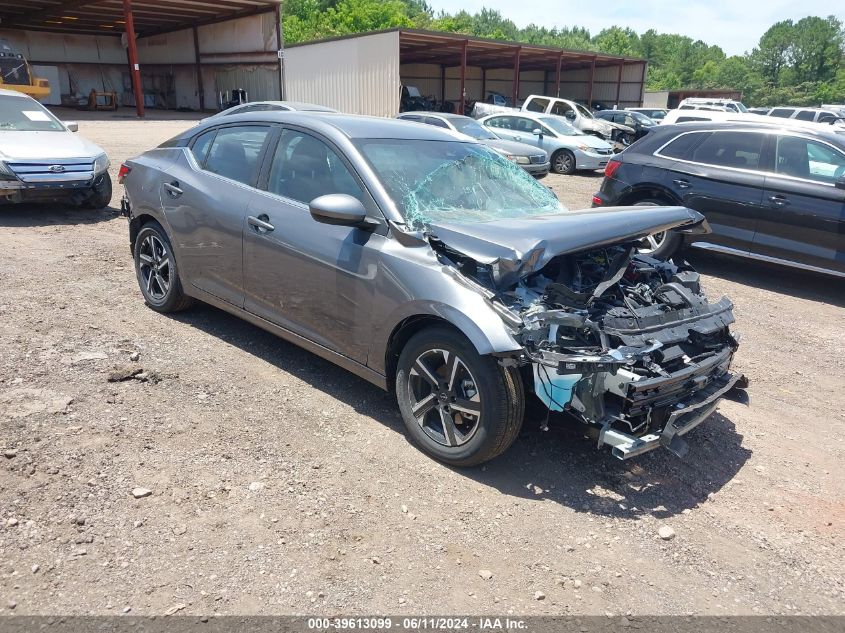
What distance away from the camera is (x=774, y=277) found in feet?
26.2

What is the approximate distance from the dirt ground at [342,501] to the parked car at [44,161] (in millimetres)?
4342

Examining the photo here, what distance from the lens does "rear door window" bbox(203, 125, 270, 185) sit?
4559 mm

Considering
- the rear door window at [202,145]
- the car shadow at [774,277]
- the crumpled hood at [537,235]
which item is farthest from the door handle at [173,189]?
the car shadow at [774,277]

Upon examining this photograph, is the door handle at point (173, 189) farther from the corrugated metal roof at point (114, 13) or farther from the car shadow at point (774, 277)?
the corrugated metal roof at point (114, 13)

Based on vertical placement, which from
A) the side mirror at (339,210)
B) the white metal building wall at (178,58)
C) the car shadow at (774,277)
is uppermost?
the white metal building wall at (178,58)

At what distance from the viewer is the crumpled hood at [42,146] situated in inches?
338

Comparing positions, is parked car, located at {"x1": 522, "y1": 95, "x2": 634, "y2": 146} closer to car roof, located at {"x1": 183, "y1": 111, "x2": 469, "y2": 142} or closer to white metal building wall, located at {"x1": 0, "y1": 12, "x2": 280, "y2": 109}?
white metal building wall, located at {"x1": 0, "y1": 12, "x2": 280, "y2": 109}

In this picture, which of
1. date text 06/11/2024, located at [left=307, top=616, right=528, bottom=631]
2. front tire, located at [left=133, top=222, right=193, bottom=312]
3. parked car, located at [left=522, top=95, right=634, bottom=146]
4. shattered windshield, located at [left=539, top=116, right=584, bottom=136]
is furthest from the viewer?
parked car, located at [left=522, top=95, right=634, bottom=146]

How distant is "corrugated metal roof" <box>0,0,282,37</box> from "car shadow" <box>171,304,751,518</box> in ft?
99.2

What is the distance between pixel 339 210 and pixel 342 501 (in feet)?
5.10

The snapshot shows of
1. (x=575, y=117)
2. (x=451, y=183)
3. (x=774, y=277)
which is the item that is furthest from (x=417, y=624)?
(x=575, y=117)

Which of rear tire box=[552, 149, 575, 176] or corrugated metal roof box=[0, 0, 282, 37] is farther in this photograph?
corrugated metal roof box=[0, 0, 282, 37]

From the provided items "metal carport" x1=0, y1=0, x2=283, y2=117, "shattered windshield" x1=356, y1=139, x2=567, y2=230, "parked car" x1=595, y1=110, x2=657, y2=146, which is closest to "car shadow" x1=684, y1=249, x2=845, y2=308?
"shattered windshield" x1=356, y1=139, x2=567, y2=230

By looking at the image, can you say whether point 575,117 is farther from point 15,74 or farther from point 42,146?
point 15,74
